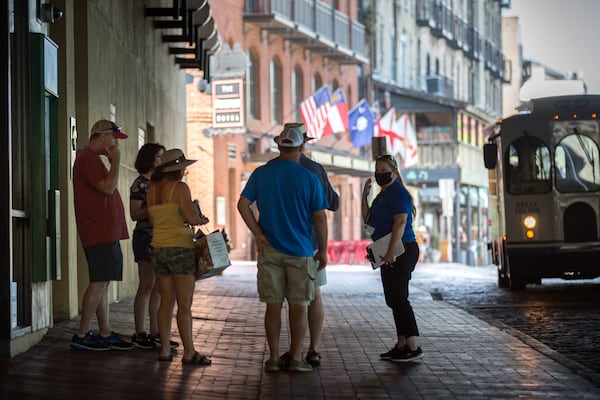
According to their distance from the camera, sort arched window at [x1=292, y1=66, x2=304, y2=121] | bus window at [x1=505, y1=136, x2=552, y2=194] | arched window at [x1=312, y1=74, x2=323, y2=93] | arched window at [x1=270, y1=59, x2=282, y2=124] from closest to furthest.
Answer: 1. bus window at [x1=505, y1=136, x2=552, y2=194]
2. arched window at [x1=270, y1=59, x2=282, y2=124]
3. arched window at [x1=292, y1=66, x2=304, y2=121]
4. arched window at [x1=312, y1=74, x2=323, y2=93]

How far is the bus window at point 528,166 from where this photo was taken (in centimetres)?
2156

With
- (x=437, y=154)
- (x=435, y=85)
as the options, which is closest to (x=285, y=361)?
(x=437, y=154)

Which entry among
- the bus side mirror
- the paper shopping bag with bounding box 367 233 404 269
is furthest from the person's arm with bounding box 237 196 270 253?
the bus side mirror

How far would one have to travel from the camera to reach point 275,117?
4369 cm

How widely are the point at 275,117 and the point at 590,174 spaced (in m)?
23.0

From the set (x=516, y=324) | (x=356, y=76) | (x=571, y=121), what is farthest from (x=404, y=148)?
(x=516, y=324)

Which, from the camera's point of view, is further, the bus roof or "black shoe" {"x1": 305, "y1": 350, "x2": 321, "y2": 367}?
the bus roof

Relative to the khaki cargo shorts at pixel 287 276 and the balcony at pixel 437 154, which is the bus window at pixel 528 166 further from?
the balcony at pixel 437 154

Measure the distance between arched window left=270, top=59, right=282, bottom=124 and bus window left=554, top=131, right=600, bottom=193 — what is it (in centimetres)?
2219

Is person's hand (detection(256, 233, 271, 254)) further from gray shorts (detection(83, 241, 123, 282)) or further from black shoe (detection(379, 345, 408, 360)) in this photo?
black shoe (detection(379, 345, 408, 360))

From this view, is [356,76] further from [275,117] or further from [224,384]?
[224,384]

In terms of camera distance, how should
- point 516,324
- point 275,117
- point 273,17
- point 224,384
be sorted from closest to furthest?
point 224,384, point 516,324, point 273,17, point 275,117

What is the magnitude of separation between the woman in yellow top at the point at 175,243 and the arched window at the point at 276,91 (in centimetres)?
3283

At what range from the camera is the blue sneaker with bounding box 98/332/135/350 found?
1102 cm
